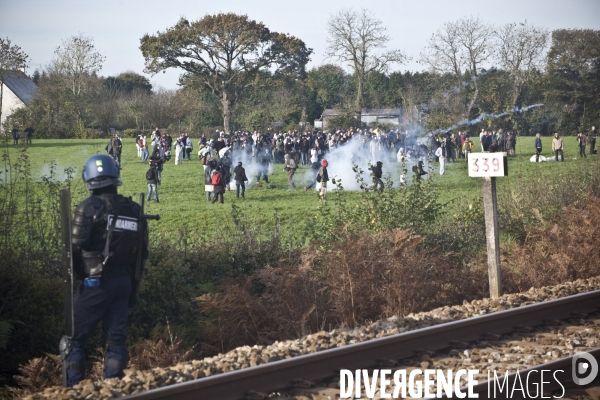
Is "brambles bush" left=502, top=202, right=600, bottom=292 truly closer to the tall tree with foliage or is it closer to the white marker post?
the white marker post

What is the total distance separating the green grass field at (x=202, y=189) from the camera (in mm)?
16750

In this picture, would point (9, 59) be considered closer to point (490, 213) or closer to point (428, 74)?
point (490, 213)

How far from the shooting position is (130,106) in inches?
1510

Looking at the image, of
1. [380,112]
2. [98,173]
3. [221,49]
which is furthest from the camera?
[380,112]

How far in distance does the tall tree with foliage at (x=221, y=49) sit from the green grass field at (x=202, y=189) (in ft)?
16.8

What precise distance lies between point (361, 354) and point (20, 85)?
11440 mm

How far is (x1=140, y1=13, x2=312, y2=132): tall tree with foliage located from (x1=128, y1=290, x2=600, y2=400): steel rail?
28878 mm

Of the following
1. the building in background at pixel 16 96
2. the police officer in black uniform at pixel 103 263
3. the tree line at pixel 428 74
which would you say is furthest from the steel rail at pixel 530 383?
the tree line at pixel 428 74

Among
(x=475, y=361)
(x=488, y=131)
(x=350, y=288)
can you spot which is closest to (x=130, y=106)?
(x=488, y=131)

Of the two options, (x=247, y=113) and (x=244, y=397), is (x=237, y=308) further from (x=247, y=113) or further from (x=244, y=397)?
(x=247, y=113)

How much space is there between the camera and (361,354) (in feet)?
22.2

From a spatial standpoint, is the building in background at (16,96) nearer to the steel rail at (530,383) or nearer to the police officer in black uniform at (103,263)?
the police officer in black uniform at (103,263)

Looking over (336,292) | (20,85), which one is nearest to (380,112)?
(20,85)

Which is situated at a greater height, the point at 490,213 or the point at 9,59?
the point at 9,59
